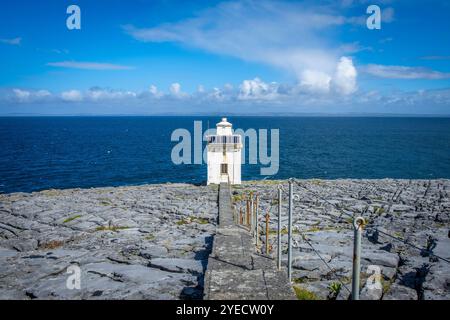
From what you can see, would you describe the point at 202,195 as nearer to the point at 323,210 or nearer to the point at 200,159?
the point at 323,210

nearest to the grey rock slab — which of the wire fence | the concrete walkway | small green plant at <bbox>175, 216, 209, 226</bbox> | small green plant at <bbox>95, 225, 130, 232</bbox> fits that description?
the concrete walkway

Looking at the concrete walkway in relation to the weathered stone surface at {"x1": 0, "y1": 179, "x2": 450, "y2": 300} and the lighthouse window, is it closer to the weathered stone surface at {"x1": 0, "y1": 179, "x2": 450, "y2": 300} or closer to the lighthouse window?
the weathered stone surface at {"x1": 0, "y1": 179, "x2": 450, "y2": 300}

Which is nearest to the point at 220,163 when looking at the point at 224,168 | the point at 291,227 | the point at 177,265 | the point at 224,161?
the point at 224,161

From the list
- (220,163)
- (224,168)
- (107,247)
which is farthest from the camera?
(224,168)

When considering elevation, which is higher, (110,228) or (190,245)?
(190,245)

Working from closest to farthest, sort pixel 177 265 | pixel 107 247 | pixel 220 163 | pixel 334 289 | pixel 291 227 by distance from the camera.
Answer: pixel 334 289 → pixel 291 227 → pixel 177 265 → pixel 107 247 → pixel 220 163

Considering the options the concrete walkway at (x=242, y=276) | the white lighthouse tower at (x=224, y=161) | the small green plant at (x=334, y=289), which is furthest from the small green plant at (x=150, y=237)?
the white lighthouse tower at (x=224, y=161)

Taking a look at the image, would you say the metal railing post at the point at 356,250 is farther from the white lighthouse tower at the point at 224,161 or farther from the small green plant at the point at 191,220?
the white lighthouse tower at the point at 224,161

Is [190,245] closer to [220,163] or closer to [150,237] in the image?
[150,237]
